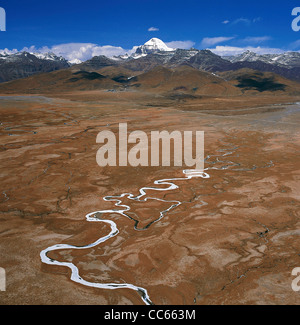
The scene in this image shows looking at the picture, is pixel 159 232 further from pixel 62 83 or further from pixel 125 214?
pixel 62 83

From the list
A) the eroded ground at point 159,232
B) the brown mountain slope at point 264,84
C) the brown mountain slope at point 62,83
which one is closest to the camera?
the eroded ground at point 159,232

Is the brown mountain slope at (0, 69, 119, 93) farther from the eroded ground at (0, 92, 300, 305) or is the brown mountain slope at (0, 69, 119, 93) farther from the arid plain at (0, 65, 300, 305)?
the eroded ground at (0, 92, 300, 305)

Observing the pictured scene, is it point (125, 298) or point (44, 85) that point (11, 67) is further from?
point (125, 298)

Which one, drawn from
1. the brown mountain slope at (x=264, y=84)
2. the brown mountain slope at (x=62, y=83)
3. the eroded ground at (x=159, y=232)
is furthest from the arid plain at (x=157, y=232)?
the brown mountain slope at (x=62, y=83)

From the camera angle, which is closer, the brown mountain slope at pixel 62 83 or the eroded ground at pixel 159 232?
the eroded ground at pixel 159 232

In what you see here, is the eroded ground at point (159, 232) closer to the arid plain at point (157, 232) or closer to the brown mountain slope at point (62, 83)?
the arid plain at point (157, 232)

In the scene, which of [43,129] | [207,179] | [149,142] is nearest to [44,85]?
[43,129]

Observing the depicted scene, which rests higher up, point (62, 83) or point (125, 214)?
point (62, 83)

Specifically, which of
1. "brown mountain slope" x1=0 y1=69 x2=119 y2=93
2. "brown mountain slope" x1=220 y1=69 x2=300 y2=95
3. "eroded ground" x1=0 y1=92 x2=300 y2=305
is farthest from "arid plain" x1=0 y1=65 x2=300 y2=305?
"brown mountain slope" x1=0 y1=69 x2=119 y2=93

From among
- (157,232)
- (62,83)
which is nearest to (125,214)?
(157,232)
